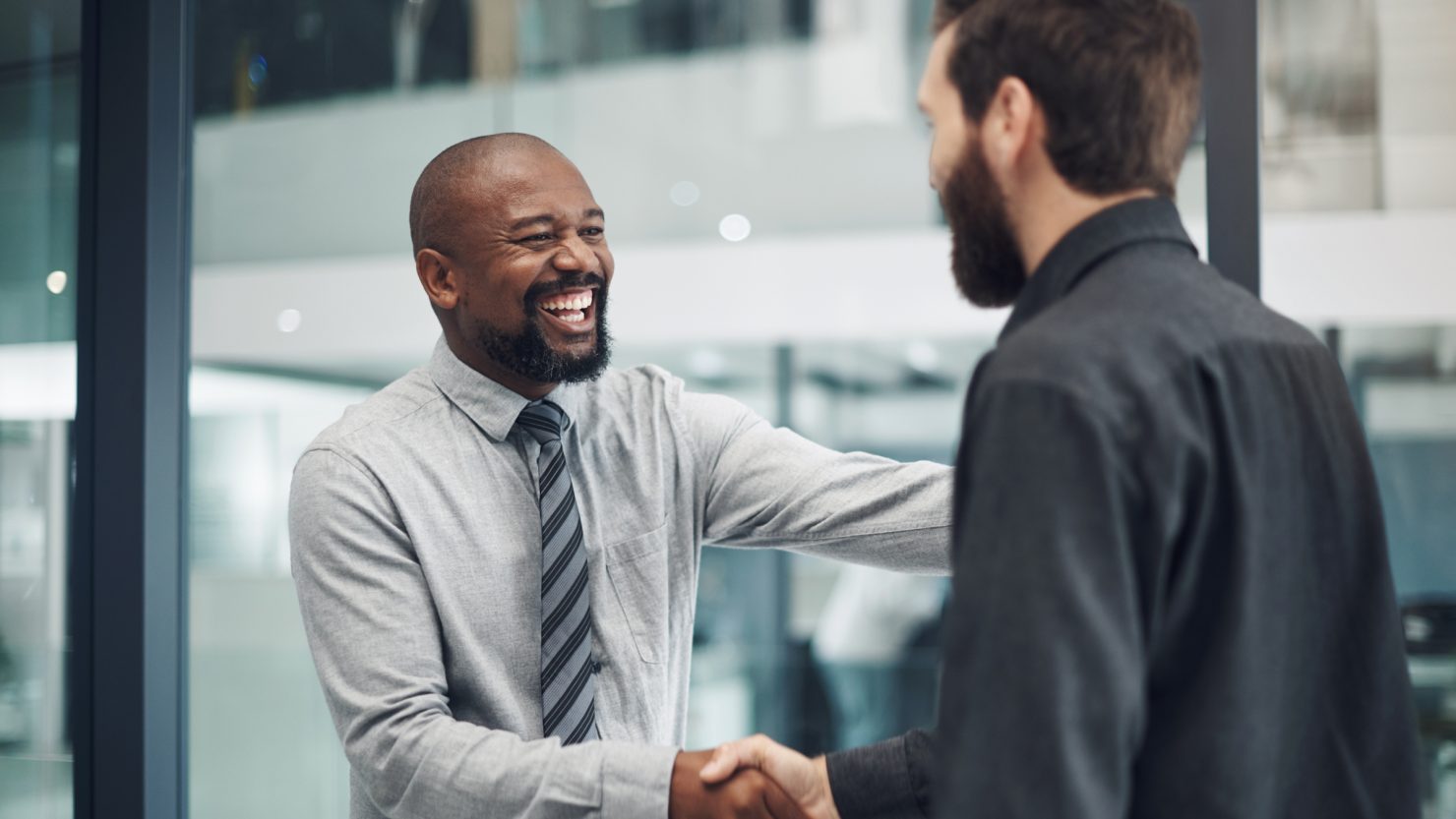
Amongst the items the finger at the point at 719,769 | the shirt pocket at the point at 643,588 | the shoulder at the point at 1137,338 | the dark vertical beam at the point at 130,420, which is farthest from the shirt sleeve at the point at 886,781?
the dark vertical beam at the point at 130,420

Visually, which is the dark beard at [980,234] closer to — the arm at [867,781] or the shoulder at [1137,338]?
the shoulder at [1137,338]

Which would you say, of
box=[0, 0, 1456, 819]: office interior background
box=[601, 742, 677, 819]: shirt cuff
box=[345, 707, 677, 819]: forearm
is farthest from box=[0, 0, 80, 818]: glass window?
box=[601, 742, 677, 819]: shirt cuff

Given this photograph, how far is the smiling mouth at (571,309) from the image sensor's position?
1.31 meters

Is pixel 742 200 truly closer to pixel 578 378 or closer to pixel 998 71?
pixel 578 378

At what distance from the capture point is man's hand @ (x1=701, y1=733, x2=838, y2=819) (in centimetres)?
110

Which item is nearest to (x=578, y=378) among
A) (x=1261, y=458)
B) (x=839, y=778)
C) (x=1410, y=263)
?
(x=839, y=778)

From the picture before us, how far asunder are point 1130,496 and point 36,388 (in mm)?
1676

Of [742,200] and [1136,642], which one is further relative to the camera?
[742,200]

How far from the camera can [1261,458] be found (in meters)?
0.74

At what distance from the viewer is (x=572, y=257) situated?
4.28ft

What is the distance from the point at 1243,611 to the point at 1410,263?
1.63 meters

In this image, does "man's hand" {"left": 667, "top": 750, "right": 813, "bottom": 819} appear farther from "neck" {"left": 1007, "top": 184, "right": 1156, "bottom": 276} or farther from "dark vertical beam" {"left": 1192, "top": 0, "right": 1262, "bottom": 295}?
"dark vertical beam" {"left": 1192, "top": 0, "right": 1262, "bottom": 295}

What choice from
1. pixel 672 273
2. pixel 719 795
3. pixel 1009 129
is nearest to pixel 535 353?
pixel 719 795

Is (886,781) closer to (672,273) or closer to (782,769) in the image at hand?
(782,769)
